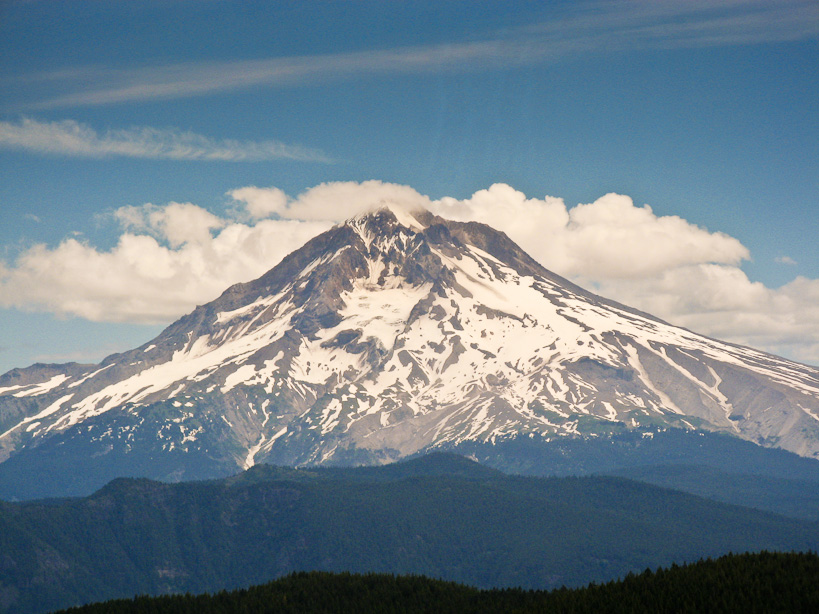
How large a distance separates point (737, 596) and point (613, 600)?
2105 cm

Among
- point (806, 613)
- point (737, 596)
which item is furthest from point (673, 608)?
point (806, 613)

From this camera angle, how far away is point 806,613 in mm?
173500

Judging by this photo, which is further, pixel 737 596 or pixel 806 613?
pixel 737 596

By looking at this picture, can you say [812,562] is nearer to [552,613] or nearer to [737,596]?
[737,596]

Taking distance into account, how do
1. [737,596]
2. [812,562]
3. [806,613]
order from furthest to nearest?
[812,562], [737,596], [806,613]

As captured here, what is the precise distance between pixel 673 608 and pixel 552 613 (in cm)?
2208

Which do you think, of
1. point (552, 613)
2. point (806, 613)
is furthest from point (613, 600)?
point (806, 613)

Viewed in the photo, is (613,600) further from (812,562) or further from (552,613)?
(812,562)

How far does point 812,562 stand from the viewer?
7800 inches

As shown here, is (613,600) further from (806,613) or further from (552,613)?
(806,613)

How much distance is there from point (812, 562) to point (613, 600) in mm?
35738

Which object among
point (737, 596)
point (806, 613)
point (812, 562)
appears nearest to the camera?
point (806, 613)

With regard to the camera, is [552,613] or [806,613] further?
[552,613]

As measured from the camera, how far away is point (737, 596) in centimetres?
18550
